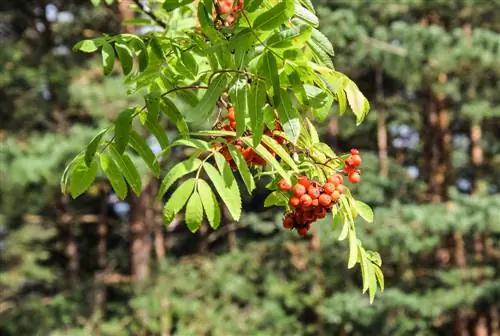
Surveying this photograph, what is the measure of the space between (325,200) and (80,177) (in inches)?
18.5

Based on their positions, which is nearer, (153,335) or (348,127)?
(153,335)

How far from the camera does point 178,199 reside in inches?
45.5

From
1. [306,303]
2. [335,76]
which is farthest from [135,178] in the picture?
[306,303]

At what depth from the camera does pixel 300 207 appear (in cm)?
113

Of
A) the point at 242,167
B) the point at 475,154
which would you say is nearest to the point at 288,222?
the point at 242,167

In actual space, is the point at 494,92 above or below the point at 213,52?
below

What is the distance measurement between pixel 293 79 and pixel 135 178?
0.38 metres

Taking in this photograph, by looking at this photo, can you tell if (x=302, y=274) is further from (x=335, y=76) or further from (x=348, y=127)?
(x=335, y=76)

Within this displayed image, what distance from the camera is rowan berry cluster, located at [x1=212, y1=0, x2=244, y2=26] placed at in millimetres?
1142

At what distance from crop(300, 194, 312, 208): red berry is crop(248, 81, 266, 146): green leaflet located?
0.15m

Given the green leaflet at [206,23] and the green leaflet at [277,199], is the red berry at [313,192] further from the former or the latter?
the green leaflet at [206,23]

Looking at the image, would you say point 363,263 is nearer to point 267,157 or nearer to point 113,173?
point 267,157

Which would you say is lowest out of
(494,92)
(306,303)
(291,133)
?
(306,303)

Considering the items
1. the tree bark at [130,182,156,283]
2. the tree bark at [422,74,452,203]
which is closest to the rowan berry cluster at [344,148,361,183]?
the tree bark at [130,182,156,283]
